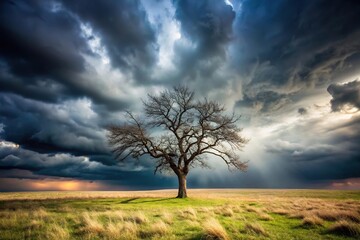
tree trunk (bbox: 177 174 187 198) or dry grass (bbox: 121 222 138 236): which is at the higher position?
tree trunk (bbox: 177 174 187 198)

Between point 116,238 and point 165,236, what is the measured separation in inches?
67.7

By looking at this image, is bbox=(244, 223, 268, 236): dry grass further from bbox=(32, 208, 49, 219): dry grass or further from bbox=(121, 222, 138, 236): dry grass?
bbox=(32, 208, 49, 219): dry grass

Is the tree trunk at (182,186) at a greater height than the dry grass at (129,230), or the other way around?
the tree trunk at (182,186)

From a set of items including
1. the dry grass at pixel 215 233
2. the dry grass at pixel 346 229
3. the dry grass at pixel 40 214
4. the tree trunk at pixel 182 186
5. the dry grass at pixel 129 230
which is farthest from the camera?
the tree trunk at pixel 182 186

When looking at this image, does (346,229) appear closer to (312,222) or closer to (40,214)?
(312,222)

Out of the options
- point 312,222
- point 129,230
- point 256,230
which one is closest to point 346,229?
point 312,222

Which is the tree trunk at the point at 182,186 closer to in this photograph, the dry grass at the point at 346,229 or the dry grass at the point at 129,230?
the dry grass at the point at 129,230

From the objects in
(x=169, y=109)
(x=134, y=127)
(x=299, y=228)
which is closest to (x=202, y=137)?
(x=169, y=109)

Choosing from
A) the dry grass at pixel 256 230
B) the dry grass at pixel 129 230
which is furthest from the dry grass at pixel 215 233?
the dry grass at pixel 129 230

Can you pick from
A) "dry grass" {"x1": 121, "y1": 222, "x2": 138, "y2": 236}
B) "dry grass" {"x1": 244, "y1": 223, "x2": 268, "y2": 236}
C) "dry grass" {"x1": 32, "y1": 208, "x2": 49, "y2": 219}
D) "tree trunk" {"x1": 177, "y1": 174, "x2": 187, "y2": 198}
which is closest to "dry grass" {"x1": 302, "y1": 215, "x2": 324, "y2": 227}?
"dry grass" {"x1": 244, "y1": 223, "x2": 268, "y2": 236}

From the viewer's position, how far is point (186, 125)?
32656 mm

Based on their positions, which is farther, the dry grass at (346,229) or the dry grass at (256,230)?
the dry grass at (256,230)

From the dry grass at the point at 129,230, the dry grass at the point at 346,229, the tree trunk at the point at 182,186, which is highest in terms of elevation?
the tree trunk at the point at 182,186

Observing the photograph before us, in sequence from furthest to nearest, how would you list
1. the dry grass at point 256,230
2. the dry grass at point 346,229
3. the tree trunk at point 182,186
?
the tree trunk at point 182,186
the dry grass at point 256,230
the dry grass at point 346,229
